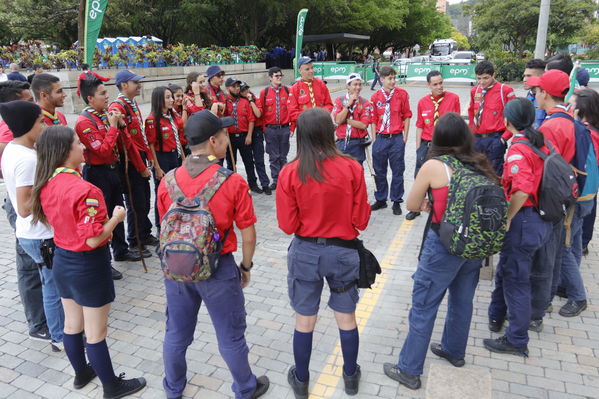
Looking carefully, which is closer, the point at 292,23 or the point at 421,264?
the point at 421,264

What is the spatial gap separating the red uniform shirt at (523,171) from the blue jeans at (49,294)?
11.2ft

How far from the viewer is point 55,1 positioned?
24906mm

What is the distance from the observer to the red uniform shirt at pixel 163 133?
5.49 m

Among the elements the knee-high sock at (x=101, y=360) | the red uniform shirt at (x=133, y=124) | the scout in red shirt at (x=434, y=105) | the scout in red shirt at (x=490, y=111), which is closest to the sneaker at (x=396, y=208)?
the scout in red shirt at (x=434, y=105)

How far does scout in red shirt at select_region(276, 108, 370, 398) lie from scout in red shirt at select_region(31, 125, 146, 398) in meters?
1.18

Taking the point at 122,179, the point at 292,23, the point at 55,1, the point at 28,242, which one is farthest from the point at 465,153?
the point at 292,23

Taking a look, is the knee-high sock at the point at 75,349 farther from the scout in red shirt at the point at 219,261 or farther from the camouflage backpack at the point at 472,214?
the camouflage backpack at the point at 472,214

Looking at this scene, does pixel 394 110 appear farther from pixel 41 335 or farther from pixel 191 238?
pixel 41 335

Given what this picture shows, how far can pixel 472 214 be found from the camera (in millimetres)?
2764

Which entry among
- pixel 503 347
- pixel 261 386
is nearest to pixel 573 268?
pixel 503 347

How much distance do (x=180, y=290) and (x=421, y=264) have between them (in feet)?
5.27

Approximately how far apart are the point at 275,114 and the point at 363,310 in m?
4.09

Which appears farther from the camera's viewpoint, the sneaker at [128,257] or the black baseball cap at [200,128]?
the sneaker at [128,257]

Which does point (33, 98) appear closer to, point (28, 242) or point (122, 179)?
point (122, 179)
